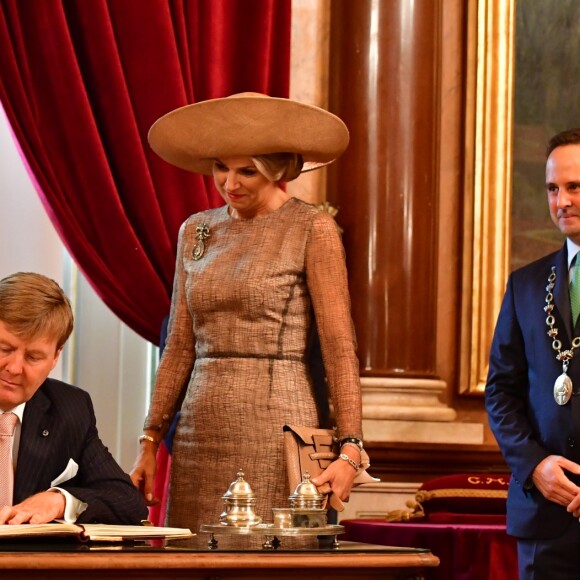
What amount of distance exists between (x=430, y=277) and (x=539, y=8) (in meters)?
1.52

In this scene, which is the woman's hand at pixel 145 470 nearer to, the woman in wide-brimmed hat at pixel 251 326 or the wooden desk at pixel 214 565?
the woman in wide-brimmed hat at pixel 251 326

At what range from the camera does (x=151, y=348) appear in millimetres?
5566

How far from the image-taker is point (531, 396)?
142 inches

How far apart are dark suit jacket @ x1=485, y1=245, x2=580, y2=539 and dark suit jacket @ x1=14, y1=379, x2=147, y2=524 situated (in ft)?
3.83

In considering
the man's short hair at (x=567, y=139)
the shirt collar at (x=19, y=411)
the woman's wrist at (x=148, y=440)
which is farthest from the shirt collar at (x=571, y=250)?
the shirt collar at (x=19, y=411)

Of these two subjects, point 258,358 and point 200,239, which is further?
point 200,239

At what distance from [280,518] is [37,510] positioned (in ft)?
1.60

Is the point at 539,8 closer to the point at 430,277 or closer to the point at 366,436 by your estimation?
the point at 430,277

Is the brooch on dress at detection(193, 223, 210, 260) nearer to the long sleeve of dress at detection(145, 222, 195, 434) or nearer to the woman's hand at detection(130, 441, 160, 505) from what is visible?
the long sleeve of dress at detection(145, 222, 195, 434)

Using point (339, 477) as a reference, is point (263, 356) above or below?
above

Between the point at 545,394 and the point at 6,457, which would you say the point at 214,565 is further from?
the point at 545,394

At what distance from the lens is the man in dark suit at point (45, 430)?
2721 millimetres

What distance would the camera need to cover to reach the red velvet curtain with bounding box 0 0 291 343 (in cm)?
510

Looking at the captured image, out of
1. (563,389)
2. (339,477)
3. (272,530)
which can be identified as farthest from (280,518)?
(563,389)
